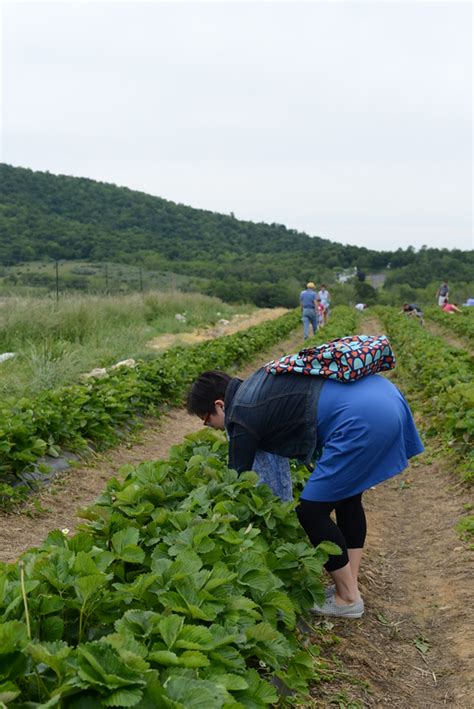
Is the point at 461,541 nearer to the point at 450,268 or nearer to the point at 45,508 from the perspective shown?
the point at 45,508

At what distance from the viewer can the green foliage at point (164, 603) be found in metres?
1.71

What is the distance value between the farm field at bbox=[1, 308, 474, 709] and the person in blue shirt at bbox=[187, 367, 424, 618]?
0.64 ft

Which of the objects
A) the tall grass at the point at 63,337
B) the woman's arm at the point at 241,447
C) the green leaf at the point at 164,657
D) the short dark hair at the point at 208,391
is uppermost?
the short dark hair at the point at 208,391

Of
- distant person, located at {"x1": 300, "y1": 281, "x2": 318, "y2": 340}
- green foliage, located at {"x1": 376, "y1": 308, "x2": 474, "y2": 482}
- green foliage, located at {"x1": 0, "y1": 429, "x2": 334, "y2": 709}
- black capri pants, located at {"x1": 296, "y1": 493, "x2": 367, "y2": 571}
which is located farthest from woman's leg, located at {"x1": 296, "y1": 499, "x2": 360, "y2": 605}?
distant person, located at {"x1": 300, "y1": 281, "x2": 318, "y2": 340}

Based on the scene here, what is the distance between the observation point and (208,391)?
3.40m

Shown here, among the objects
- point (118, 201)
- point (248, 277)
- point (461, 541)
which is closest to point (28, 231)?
point (248, 277)

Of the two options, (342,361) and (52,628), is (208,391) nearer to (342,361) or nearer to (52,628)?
(342,361)

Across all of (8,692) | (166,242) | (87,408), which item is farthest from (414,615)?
(166,242)

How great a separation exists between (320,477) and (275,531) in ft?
1.34

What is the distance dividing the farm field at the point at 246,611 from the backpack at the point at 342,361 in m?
0.61

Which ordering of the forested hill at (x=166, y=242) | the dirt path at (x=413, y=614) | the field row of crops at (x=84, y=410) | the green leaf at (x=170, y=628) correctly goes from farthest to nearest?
the forested hill at (x=166, y=242)
the field row of crops at (x=84, y=410)
the dirt path at (x=413, y=614)
the green leaf at (x=170, y=628)

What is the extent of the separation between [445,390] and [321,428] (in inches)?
236

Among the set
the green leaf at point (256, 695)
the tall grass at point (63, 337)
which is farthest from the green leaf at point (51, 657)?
Result: the tall grass at point (63, 337)

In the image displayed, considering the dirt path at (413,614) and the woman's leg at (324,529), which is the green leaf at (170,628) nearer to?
the dirt path at (413,614)
